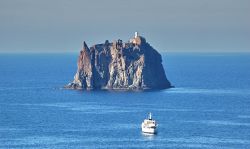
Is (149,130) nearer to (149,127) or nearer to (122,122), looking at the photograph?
(149,127)

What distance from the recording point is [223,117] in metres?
164

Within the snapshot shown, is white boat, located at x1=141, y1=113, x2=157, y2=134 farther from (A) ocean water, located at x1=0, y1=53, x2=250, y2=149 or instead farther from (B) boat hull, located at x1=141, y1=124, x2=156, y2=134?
(A) ocean water, located at x1=0, y1=53, x2=250, y2=149

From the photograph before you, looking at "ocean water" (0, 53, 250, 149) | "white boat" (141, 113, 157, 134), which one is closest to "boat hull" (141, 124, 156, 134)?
"white boat" (141, 113, 157, 134)

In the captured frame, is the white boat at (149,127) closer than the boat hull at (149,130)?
No

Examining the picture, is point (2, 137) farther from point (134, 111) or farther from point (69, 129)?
point (134, 111)

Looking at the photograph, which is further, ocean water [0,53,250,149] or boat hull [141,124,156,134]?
boat hull [141,124,156,134]

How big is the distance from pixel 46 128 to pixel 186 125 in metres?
22.7

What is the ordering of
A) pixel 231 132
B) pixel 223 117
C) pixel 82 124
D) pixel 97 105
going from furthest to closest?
pixel 97 105, pixel 223 117, pixel 82 124, pixel 231 132

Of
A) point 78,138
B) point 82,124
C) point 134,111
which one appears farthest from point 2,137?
point 134,111

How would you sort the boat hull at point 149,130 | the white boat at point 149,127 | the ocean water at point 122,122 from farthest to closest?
the white boat at point 149,127
the boat hull at point 149,130
the ocean water at point 122,122

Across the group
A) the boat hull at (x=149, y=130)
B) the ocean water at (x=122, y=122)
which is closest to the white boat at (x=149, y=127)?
the boat hull at (x=149, y=130)

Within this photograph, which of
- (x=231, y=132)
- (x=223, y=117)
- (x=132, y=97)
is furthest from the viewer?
(x=132, y=97)

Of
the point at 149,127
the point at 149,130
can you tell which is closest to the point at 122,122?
the point at 149,127

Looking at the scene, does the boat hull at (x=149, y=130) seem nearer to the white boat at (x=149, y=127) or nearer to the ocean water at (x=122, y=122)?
the white boat at (x=149, y=127)
